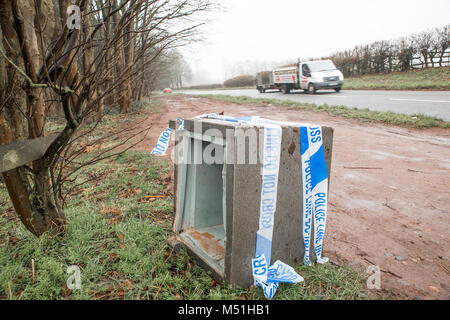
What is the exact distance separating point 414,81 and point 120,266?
1965 cm

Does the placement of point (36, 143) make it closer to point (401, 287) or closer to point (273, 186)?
point (273, 186)

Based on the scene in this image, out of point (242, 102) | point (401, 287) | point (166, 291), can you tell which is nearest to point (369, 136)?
point (401, 287)

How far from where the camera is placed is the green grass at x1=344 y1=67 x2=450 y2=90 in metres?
14.4

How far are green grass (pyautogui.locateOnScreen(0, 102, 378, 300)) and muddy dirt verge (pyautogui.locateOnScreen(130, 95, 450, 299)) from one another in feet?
1.18

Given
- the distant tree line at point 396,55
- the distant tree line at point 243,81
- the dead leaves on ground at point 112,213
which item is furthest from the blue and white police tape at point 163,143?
the distant tree line at point 243,81

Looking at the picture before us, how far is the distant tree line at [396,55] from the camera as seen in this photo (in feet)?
62.2

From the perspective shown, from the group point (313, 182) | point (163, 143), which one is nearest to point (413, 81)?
point (313, 182)

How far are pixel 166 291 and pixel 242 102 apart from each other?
44.6ft

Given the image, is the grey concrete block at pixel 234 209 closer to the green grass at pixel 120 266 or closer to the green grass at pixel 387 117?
the green grass at pixel 120 266

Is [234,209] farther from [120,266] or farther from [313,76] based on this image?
[313,76]

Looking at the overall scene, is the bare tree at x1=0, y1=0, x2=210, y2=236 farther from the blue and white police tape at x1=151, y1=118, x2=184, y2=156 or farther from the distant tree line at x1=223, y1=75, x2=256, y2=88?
the distant tree line at x1=223, y1=75, x2=256, y2=88

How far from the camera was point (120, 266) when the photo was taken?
2.15 m

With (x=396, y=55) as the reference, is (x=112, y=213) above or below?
below

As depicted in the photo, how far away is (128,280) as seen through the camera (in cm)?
204
